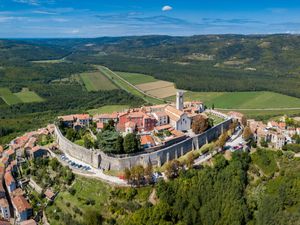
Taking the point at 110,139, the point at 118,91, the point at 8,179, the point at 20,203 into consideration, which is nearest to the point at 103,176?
the point at 110,139

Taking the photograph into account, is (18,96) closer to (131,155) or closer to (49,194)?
(49,194)

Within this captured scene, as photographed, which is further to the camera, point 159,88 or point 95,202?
point 159,88

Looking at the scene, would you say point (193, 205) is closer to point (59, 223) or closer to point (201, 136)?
point (201, 136)

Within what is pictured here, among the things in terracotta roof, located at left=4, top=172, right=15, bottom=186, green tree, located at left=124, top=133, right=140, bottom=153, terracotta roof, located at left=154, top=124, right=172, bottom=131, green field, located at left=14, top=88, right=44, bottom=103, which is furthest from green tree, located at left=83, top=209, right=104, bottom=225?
green field, located at left=14, top=88, right=44, bottom=103

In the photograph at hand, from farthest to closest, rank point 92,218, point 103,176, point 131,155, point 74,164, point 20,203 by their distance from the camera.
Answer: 1. point 74,164
2. point 131,155
3. point 103,176
4. point 20,203
5. point 92,218

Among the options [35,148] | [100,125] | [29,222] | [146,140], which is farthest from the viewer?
[100,125]

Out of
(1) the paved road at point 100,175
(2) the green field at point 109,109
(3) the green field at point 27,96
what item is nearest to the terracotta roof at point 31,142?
(1) the paved road at point 100,175

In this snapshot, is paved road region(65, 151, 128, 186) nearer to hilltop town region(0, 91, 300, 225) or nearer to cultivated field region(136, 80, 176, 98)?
hilltop town region(0, 91, 300, 225)
